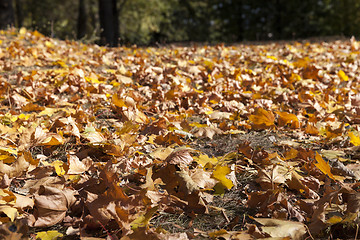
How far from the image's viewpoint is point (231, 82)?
3598mm

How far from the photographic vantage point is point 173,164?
66.8 inches

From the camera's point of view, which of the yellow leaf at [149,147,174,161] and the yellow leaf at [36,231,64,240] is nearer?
the yellow leaf at [36,231,64,240]

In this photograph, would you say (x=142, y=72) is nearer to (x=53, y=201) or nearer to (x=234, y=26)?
(x=53, y=201)

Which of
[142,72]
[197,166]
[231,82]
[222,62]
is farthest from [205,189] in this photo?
[222,62]

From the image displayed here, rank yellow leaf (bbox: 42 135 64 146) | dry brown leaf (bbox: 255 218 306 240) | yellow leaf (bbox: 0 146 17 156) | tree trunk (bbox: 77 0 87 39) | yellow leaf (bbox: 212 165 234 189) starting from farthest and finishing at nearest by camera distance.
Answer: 1. tree trunk (bbox: 77 0 87 39)
2. yellow leaf (bbox: 42 135 64 146)
3. yellow leaf (bbox: 0 146 17 156)
4. yellow leaf (bbox: 212 165 234 189)
5. dry brown leaf (bbox: 255 218 306 240)

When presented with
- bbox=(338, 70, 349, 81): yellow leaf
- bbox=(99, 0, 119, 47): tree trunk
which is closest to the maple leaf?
bbox=(338, 70, 349, 81): yellow leaf

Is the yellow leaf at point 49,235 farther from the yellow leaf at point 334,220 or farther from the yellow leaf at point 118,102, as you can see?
the yellow leaf at point 118,102

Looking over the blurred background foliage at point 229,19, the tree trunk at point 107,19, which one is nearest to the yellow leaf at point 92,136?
the tree trunk at point 107,19

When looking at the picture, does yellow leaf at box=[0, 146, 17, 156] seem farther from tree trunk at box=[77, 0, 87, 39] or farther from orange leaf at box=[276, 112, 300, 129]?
tree trunk at box=[77, 0, 87, 39]

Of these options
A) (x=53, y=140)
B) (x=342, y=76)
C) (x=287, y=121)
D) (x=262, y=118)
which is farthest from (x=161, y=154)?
(x=342, y=76)

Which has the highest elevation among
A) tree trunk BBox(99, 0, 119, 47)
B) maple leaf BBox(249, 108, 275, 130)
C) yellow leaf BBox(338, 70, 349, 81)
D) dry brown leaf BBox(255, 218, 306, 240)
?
tree trunk BBox(99, 0, 119, 47)

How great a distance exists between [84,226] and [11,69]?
123 inches

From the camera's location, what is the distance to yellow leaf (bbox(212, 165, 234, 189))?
5.21 ft

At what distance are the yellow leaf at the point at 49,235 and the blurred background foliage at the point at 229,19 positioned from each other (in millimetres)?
10322
